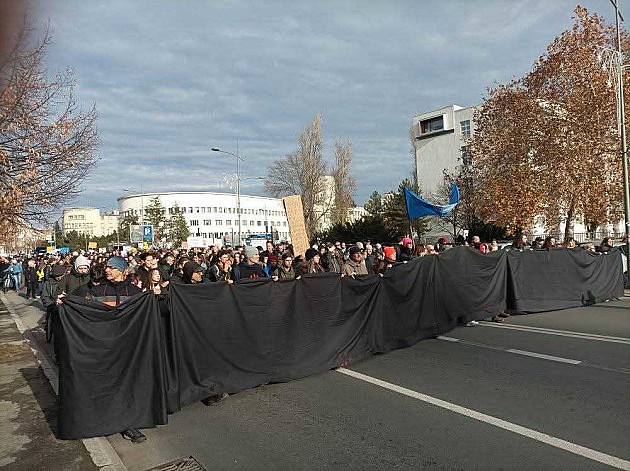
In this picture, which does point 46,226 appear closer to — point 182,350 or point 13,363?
point 13,363

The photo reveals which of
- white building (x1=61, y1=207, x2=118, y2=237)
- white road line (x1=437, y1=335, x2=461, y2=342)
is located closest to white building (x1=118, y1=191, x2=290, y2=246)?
white building (x1=61, y1=207, x2=118, y2=237)

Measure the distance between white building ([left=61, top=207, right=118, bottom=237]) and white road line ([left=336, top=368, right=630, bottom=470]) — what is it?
401ft

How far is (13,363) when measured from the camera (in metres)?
8.30

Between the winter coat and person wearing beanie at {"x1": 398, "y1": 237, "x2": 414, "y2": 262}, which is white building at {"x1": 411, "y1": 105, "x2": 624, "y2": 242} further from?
the winter coat

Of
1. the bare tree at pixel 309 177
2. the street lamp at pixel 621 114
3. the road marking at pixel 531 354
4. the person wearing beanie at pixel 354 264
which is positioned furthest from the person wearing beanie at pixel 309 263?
the bare tree at pixel 309 177

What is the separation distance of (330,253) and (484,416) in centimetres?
1117

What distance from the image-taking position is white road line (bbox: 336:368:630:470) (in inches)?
159

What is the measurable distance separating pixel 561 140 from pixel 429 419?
63.3 feet

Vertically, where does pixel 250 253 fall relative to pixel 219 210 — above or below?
below

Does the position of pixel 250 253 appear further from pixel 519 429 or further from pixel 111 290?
pixel 519 429

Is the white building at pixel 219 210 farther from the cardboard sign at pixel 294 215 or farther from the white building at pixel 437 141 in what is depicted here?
the cardboard sign at pixel 294 215

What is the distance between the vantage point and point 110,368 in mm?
5113

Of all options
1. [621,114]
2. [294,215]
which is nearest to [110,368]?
[294,215]

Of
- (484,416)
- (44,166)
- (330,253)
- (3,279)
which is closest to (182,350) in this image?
(484,416)
